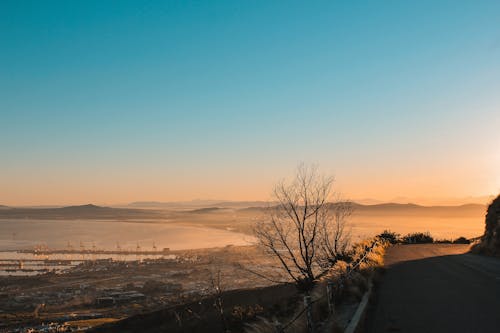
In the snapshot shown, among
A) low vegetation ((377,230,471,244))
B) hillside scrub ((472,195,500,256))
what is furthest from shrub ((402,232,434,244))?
hillside scrub ((472,195,500,256))

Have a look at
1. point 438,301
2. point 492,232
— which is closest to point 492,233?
point 492,232

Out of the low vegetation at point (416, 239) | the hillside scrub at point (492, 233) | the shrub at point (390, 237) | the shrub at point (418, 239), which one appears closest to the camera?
the hillside scrub at point (492, 233)

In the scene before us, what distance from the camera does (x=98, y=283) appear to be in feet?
274

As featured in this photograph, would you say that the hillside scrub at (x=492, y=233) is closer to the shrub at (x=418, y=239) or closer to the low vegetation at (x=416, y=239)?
the low vegetation at (x=416, y=239)

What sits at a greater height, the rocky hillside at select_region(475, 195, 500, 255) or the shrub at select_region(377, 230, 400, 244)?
the rocky hillside at select_region(475, 195, 500, 255)

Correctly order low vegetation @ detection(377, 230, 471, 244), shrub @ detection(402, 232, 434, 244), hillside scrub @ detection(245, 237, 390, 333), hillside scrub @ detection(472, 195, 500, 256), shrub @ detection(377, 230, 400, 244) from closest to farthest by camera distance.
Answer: hillside scrub @ detection(245, 237, 390, 333)
hillside scrub @ detection(472, 195, 500, 256)
shrub @ detection(377, 230, 400, 244)
low vegetation @ detection(377, 230, 471, 244)
shrub @ detection(402, 232, 434, 244)

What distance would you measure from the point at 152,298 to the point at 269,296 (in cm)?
3724

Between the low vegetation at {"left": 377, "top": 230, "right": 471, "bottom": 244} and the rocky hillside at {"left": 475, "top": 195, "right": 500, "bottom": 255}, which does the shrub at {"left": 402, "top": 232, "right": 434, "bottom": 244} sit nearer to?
the low vegetation at {"left": 377, "top": 230, "right": 471, "bottom": 244}

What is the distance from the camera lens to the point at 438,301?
12.2 m

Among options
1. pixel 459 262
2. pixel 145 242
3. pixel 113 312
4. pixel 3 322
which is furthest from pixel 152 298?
pixel 145 242

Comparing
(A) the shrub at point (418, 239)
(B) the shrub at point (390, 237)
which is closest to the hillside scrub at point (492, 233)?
(B) the shrub at point (390, 237)

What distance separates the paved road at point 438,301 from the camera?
9.51 meters

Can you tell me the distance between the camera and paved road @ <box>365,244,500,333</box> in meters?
9.51

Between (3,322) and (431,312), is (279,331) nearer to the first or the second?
(431,312)
